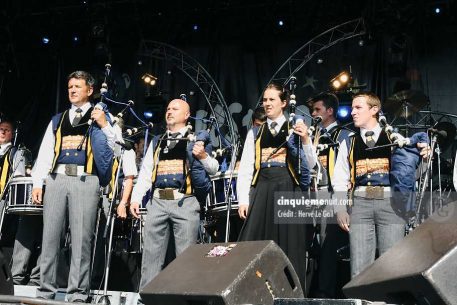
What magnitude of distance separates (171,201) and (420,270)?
3.73m

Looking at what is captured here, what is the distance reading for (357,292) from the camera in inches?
136

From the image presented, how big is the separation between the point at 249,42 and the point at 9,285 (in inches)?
268

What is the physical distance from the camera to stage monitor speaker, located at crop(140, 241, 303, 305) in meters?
3.77

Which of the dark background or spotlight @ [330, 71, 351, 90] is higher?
the dark background

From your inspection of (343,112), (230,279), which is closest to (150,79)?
(343,112)

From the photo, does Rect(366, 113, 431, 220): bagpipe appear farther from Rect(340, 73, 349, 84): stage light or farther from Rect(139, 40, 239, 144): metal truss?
Rect(139, 40, 239, 144): metal truss

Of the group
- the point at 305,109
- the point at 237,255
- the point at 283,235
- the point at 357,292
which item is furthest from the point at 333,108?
the point at 357,292

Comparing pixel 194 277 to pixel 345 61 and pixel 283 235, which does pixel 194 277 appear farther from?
pixel 345 61

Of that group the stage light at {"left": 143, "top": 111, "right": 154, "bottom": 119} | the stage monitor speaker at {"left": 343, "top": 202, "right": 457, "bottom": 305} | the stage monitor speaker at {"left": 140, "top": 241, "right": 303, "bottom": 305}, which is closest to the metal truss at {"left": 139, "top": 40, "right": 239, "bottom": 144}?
the stage light at {"left": 143, "top": 111, "right": 154, "bottom": 119}

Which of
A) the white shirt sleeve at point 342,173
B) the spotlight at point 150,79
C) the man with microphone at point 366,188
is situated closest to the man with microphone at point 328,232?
the white shirt sleeve at point 342,173

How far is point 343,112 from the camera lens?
29.8 feet

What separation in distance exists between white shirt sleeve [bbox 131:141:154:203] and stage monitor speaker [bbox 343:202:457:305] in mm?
3379

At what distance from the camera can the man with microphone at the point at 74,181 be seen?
6.05m

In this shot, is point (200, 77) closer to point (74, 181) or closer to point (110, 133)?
point (110, 133)
